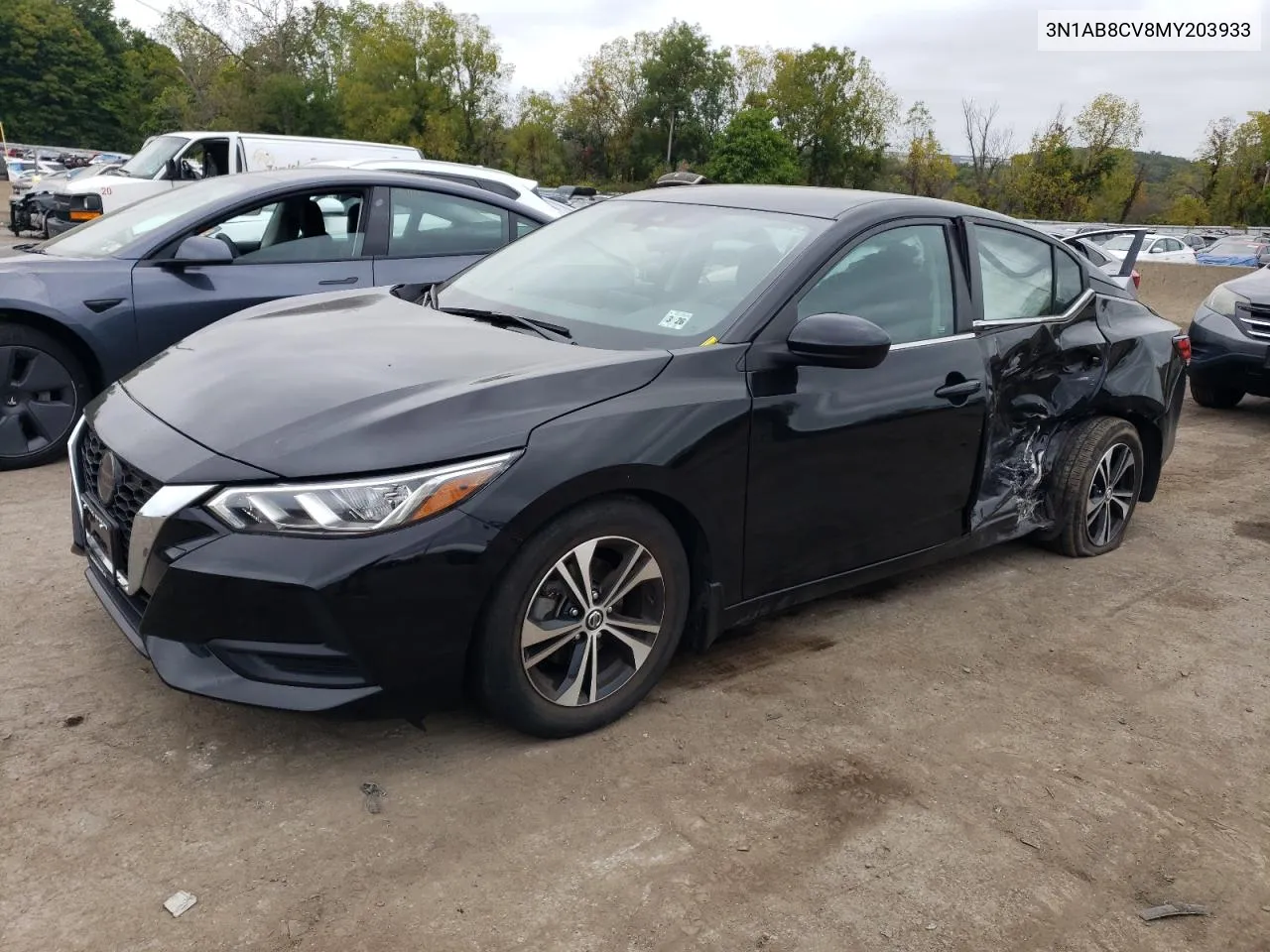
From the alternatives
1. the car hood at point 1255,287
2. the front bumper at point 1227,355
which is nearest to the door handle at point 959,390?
the front bumper at point 1227,355

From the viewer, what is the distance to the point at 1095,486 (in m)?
4.93

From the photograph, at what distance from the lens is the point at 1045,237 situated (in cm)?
463

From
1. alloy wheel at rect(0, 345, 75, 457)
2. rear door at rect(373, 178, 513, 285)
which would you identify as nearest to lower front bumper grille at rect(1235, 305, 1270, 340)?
rear door at rect(373, 178, 513, 285)

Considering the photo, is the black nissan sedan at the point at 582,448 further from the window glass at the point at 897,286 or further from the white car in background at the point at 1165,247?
the white car in background at the point at 1165,247

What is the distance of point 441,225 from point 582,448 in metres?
3.70

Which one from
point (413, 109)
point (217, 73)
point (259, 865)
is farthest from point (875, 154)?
point (259, 865)

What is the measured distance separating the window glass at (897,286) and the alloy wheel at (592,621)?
1024 mm

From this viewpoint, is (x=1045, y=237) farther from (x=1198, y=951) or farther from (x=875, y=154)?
(x=875, y=154)

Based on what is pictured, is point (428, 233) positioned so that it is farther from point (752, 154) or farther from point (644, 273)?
point (752, 154)

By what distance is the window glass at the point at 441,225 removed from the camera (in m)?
6.01

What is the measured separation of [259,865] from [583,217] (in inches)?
111

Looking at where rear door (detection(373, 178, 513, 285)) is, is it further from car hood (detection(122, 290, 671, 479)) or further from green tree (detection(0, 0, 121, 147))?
green tree (detection(0, 0, 121, 147))

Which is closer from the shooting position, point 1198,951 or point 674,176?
point 1198,951

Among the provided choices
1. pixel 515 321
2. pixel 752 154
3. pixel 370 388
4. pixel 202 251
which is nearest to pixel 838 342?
pixel 515 321
